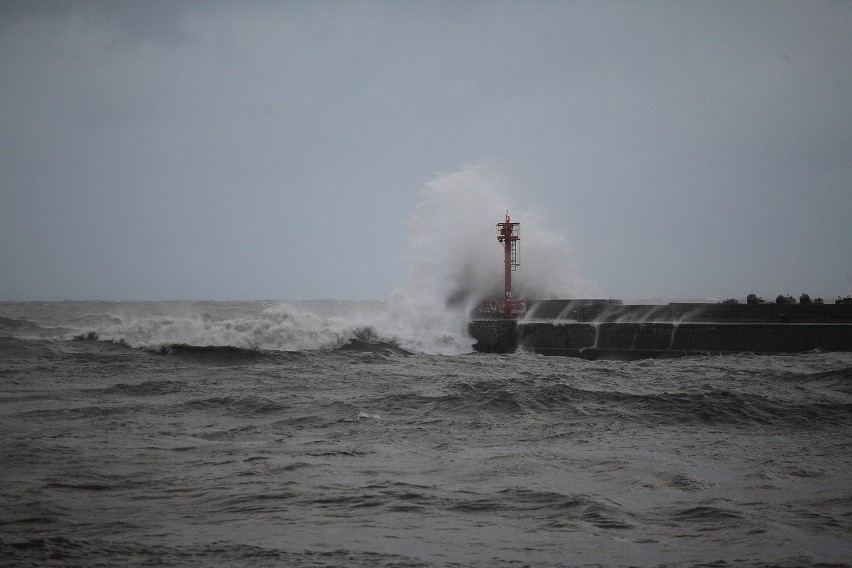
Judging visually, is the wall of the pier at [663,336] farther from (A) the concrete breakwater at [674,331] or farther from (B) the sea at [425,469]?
(B) the sea at [425,469]

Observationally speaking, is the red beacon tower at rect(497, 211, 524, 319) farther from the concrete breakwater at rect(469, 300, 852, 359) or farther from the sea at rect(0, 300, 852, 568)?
the sea at rect(0, 300, 852, 568)

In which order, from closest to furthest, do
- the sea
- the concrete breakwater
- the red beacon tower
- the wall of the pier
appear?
the sea, the wall of the pier, the concrete breakwater, the red beacon tower

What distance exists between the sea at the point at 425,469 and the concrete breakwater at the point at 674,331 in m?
3.80

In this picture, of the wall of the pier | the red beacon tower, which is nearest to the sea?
the wall of the pier

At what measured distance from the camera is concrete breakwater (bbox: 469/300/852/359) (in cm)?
1430

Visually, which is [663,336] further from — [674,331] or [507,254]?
[507,254]

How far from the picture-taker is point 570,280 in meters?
24.2

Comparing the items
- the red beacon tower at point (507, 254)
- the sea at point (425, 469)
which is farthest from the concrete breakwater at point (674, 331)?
the sea at point (425, 469)

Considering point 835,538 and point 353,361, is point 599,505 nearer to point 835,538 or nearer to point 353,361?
point 835,538

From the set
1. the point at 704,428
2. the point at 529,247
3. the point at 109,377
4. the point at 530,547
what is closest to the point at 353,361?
the point at 109,377

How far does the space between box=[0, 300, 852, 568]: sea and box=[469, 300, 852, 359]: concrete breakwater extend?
3799 mm

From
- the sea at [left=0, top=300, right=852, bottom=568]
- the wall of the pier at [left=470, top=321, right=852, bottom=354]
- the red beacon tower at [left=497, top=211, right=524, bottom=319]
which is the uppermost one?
Answer: the red beacon tower at [left=497, top=211, right=524, bottom=319]

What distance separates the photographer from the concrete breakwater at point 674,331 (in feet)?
46.9

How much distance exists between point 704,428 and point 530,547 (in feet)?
12.9
